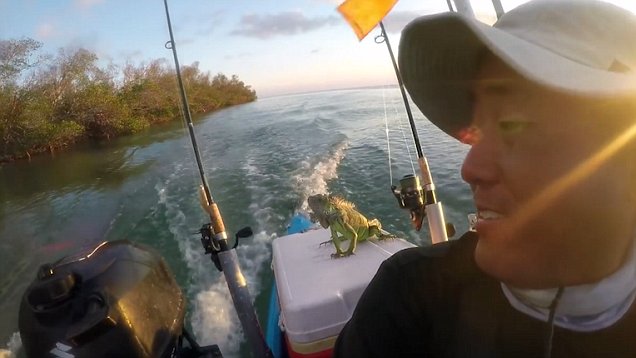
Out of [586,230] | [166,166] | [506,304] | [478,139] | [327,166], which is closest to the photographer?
[586,230]

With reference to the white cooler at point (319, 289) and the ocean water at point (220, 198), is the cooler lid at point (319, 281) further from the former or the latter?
the ocean water at point (220, 198)

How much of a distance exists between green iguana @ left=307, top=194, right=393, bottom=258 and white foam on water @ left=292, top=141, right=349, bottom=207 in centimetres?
255

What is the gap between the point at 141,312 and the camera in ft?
5.43

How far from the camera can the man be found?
2.26 feet

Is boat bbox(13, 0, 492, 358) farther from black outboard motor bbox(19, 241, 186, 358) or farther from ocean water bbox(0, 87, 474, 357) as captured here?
ocean water bbox(0, 87, 474, 357)

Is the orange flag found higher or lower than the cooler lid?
higher

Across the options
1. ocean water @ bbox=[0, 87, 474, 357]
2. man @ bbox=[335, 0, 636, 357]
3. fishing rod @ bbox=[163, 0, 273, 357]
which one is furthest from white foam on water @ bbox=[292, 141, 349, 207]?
man @ bbox=[335, 0, 636, 357]

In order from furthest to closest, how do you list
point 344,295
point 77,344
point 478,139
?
point 344,295 < point 77,344 < point 478,139

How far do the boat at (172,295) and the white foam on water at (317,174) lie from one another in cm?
313

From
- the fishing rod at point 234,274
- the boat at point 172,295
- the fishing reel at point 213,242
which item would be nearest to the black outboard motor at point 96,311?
the boat at point 172,295

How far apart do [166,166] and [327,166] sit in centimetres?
402

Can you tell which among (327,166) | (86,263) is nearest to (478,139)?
(86,263)

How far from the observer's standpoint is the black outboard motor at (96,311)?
1459 millimetres

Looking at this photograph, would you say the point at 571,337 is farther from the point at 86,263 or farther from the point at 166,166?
the point at 166,166
